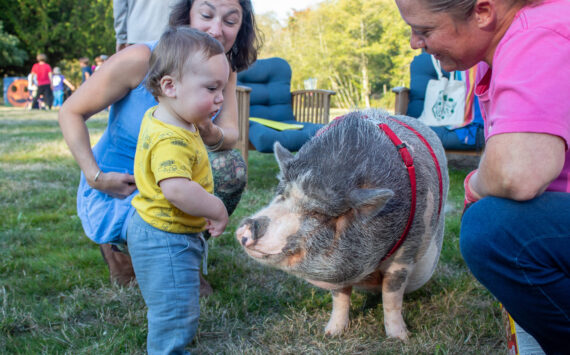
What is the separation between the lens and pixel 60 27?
26.3 metres

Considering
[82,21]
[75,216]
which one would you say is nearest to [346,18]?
[82,21]

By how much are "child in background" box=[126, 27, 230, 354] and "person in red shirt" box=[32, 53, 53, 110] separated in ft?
59.0

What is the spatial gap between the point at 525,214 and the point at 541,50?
463mm

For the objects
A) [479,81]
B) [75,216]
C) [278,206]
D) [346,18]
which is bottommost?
[75,216]

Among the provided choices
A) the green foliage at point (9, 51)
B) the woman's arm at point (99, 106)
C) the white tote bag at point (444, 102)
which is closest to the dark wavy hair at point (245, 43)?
the woman's arm at point (99, 106)

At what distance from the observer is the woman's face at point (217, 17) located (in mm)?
2393

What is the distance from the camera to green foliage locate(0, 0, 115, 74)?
84.9ft

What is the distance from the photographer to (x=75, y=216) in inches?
161

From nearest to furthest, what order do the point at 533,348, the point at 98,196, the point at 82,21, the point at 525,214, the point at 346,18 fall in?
the point at 525,214, the point at 533,348, the point at 98,196, the point at 346,18, the point at 82,21

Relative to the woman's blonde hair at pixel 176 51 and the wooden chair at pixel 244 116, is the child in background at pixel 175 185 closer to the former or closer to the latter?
the woman's blonde hair at pixel 176 51

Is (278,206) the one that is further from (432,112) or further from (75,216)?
(432,112)

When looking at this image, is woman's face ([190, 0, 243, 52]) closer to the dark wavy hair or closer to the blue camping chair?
the dark wavy hair

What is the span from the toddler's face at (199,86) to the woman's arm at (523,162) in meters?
1.02

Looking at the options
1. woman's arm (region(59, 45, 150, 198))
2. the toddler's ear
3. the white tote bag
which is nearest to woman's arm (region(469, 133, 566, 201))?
the toddler's ear
